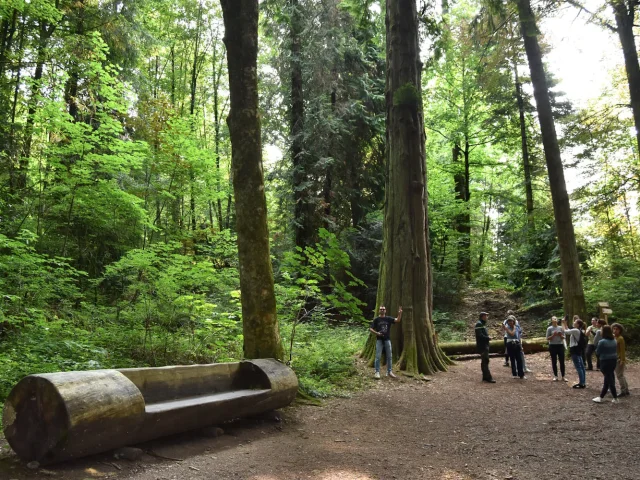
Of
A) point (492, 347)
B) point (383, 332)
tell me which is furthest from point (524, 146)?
point (383, 332)

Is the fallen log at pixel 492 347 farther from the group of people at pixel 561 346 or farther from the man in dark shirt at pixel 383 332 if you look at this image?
the man in dark shirt at pixel 383 332

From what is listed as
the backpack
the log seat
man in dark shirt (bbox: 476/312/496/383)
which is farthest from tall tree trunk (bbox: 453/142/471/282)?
the log seat

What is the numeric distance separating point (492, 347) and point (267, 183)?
38.4ft

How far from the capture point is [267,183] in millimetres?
20875

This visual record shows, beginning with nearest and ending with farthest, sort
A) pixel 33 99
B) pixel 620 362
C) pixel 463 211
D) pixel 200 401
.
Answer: pixel 200 401, pixel 620 362, pixel 33 99, pixel 463 211

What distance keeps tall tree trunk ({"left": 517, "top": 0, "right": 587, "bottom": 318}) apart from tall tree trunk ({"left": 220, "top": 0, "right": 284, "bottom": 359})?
990 centimetres

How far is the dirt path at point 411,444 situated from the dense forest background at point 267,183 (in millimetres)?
1980

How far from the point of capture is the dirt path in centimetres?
459

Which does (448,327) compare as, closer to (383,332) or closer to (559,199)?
(559,199)

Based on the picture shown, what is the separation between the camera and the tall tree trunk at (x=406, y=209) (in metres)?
11.3

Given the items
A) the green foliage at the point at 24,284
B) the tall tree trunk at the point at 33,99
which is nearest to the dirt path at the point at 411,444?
the green foliage at the point at 24,284

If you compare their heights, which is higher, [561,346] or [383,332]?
[383,332]

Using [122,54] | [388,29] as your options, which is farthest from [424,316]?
[122,54]

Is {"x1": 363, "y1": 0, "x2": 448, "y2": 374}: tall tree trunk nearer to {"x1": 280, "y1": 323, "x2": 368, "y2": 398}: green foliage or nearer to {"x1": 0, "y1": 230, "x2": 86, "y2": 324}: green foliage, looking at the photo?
{"x1": 280, "y1": 323, "x2": 368, "y2": 398}: green foliage
